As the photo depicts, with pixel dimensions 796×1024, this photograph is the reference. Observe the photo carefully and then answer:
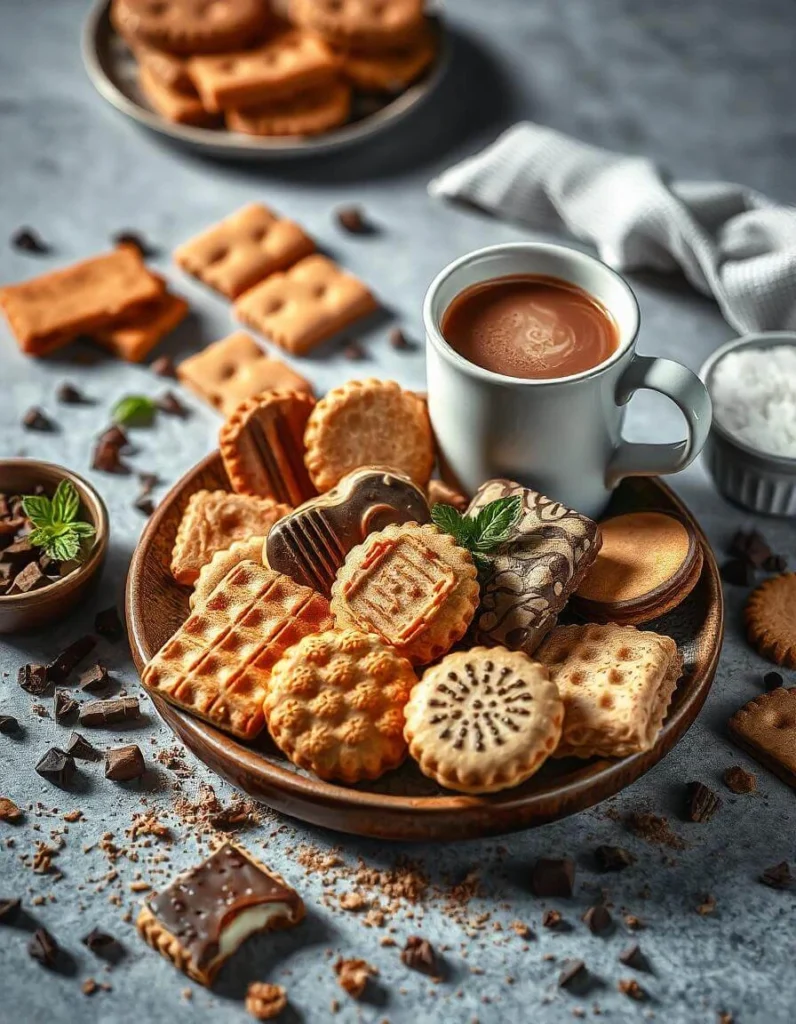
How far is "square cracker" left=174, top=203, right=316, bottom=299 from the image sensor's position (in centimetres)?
307

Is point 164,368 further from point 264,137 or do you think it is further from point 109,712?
point 109,712

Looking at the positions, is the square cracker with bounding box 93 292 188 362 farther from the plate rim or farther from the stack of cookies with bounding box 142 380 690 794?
the stack of cookies with bounding box 142 380 690 794

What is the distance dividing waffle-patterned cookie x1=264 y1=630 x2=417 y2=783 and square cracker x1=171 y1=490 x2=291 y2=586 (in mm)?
330

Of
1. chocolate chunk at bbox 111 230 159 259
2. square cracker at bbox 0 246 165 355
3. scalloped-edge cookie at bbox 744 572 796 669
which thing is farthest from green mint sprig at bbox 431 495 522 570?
chocolate chunk at bbox 111 230 159 259

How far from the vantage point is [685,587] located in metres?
2.10

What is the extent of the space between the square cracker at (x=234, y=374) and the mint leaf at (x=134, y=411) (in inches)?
4.6

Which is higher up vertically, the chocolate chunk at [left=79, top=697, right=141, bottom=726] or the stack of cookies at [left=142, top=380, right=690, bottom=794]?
the stack of cookies at [left=142, top=380, right=690, bottom=794]

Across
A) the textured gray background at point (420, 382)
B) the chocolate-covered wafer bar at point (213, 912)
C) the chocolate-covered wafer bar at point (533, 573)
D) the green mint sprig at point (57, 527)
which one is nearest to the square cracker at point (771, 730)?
the textured gray background at point (420, 382)

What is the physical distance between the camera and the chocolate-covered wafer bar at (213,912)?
1.84 metres

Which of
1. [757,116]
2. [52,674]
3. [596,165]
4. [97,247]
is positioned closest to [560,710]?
[52,674]

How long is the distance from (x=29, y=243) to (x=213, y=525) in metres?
1.37

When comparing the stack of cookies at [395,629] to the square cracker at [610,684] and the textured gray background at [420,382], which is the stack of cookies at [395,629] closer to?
the square cracker at [610,684]

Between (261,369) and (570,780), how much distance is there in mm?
1386

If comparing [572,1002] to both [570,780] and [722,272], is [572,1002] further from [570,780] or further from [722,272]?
[722,272]
